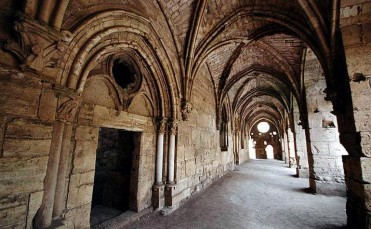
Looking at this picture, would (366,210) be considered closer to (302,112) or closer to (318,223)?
(318,223)

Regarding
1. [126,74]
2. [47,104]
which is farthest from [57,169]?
[126,74]

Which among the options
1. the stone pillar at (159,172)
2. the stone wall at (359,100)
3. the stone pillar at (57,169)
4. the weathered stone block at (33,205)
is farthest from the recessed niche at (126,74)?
the stone wall at (359,100)

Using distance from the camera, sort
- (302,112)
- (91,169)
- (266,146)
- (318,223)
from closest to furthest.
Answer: (91,169), (318,223), (302,112), (266,146)

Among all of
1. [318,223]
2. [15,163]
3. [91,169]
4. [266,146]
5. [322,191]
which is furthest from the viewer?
[266,146]

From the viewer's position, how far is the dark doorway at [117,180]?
3754 millimetres

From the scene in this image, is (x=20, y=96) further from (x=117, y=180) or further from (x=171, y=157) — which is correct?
(x=171, y=157)

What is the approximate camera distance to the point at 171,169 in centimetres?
432

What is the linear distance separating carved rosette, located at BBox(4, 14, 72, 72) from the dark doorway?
2.43m

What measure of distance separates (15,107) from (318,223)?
5.15m

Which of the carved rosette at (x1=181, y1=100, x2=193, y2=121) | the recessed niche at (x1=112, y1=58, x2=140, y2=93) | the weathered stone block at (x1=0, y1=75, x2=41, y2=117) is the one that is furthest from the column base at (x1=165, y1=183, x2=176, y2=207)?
the weathered stone block at (x1=0, y1=75, x2=41, y2=117)

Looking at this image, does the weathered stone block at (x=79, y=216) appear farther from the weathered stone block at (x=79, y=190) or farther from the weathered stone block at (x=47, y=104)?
the weathered stone block at (x=47, y=104)

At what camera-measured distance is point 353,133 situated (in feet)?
9.13

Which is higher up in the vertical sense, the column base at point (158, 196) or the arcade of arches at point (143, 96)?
the arcade of arches at point (143, 96)

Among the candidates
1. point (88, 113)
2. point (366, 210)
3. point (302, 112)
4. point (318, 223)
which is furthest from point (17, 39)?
point (302, 112)
